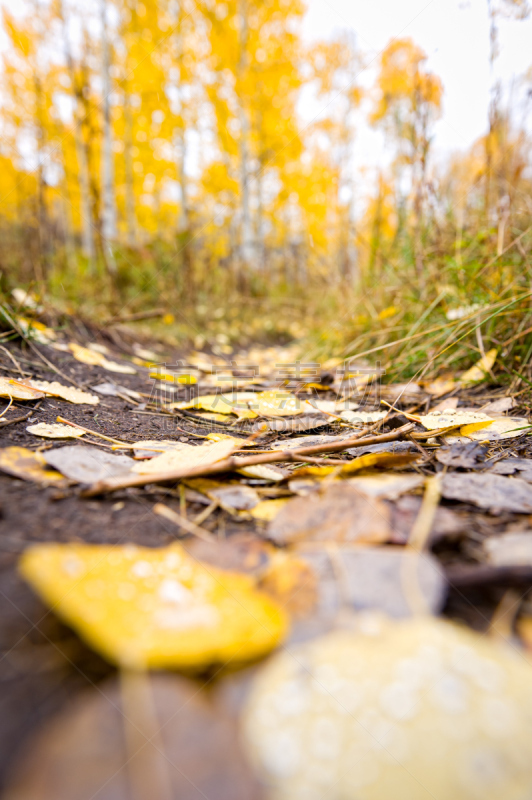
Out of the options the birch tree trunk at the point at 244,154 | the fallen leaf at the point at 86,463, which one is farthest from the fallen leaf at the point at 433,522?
the birch tree trunk at the point at 244,154

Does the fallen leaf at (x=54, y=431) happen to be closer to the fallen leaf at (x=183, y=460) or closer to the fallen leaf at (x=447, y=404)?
the fallen leaf at (x=183, y=460)

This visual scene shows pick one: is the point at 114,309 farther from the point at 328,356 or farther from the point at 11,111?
the point at 11,111

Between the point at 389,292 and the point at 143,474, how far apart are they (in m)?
1.88

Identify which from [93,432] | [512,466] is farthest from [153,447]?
[512,466]

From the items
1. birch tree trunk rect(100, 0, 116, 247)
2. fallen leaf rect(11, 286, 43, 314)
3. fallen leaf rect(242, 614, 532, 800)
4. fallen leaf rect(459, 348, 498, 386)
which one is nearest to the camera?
fallen leaf rect(242, 614, 532, 800)

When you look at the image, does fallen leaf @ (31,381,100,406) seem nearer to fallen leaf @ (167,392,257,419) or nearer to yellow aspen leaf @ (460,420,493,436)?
fallen leaf @ (167,392,257,419)

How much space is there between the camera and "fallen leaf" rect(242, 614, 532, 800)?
0.95 ft

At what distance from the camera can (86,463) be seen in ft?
2.40

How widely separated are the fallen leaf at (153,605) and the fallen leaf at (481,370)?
1.16 metres

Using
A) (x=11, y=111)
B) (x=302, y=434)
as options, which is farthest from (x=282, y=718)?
(x=11, y=111)

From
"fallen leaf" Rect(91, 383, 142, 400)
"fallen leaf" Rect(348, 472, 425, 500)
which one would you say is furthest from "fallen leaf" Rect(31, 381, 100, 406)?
"fallen leaf" Rect(348, 472, 425, 500)

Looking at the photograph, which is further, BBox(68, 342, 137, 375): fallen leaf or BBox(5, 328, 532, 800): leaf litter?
BBox(68, 342, 137, 375): fallen leaf

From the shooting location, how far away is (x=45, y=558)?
458mm

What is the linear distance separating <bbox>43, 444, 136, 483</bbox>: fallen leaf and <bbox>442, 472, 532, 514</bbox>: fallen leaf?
561 mm
